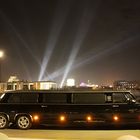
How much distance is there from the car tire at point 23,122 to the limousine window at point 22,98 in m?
0.78

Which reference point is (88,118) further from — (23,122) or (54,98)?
(23,122)

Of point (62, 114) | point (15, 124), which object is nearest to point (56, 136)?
point (62, 114)

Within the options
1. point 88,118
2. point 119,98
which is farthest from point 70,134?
point 119,98

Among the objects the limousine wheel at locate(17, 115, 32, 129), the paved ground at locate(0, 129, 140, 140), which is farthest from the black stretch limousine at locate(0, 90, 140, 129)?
the paved ground at locate(0, 129, 140, 140)

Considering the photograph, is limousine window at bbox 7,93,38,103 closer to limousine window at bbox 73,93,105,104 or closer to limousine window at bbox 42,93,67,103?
limousine window at bbox 42,93,67,103

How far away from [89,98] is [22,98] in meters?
3.08

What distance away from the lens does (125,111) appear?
16750 mm

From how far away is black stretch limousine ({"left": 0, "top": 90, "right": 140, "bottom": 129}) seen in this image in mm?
16766

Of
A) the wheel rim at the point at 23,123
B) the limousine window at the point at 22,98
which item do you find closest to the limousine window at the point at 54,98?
the limousine window at the point at 22,98

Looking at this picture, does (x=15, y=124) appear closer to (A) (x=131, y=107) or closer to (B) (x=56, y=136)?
(B) (x=56, y=136)

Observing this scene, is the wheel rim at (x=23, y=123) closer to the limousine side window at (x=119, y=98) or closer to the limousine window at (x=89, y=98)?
the limousine window at (x=89, y=98)

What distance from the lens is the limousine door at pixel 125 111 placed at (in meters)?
16.7

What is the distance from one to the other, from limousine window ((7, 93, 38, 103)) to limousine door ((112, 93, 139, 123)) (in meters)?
3.64

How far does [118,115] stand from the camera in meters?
16.8
